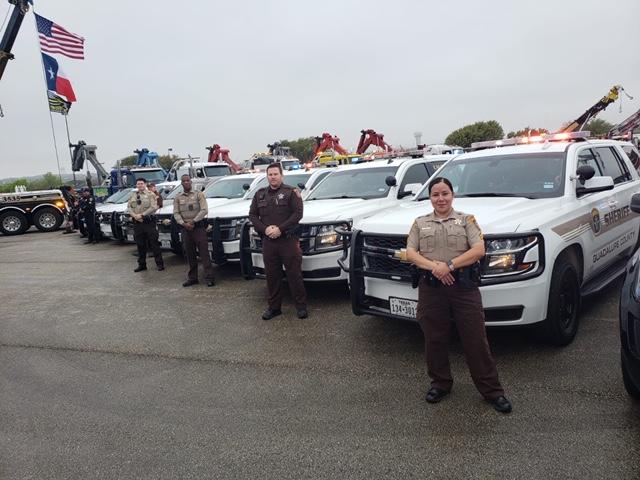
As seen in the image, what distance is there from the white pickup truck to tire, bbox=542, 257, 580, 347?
218cm

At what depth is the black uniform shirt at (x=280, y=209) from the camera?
17.6 feet

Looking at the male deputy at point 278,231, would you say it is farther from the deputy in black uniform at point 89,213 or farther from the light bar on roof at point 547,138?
the deputy in black uniform at point 89,213

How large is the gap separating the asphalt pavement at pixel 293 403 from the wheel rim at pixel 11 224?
15.4 metres

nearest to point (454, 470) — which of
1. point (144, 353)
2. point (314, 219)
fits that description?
point (144, 353)

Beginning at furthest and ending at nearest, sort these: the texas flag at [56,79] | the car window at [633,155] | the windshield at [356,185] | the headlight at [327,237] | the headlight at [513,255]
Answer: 1. the texas flag at [56,79]
2. the windshield at [356,185]
3. the car window at [633,155]
4. the headlight at [327,237]
5. the headlight at [513,255]

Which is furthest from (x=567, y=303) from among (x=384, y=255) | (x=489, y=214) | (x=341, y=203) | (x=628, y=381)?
(x=341, y=203)

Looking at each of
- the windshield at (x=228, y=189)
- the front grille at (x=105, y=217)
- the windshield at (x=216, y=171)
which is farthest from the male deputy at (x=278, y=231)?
the windshield at (x=216, y=171)

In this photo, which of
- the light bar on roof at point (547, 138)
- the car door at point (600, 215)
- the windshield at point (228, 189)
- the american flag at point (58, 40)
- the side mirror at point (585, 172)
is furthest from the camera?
the american flag at point (58, 40)

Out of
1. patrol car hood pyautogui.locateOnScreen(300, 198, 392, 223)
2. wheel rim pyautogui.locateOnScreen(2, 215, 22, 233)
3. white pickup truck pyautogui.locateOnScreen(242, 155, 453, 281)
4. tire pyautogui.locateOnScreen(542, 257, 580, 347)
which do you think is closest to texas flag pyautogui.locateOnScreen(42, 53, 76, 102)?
wheel rim pyautogui.locateOnScreen(2, 215, 22, 233)

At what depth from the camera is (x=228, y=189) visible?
10891 millimetres

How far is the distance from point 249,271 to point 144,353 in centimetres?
175

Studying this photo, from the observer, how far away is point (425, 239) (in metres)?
3.21

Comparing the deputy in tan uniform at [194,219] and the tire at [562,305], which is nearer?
the tire at [562,305]

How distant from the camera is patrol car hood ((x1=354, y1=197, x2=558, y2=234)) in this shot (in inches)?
148
